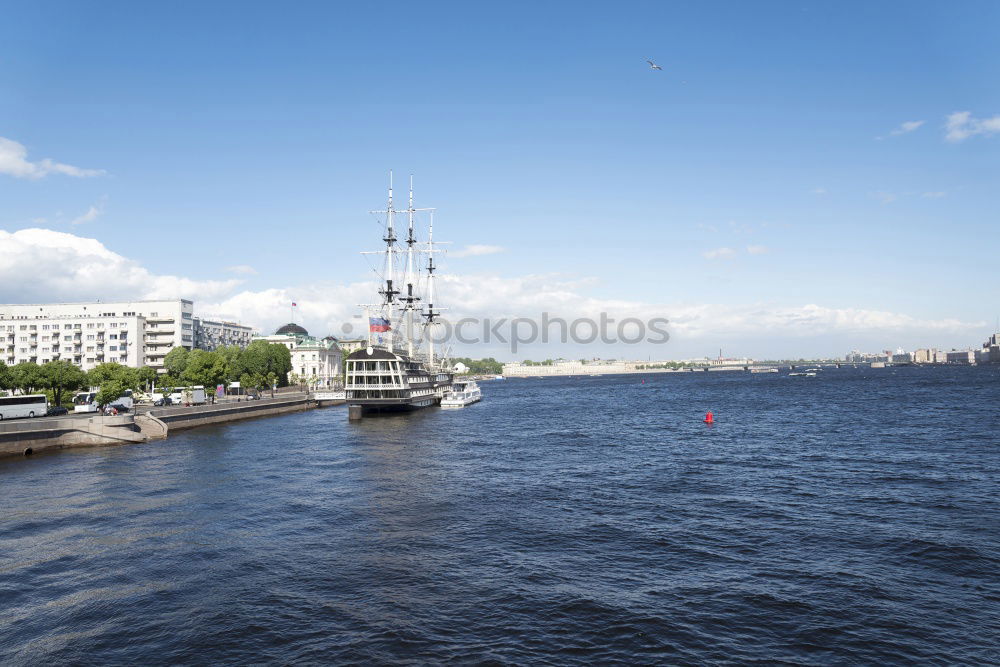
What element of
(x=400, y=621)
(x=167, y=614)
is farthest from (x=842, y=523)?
(x=167, y=614)

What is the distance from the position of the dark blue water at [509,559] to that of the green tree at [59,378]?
52.4m

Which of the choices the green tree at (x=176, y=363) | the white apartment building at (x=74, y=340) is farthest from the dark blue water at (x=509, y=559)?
the white apartment building at (x=74, y=340)

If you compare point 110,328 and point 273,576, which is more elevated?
point 110,328

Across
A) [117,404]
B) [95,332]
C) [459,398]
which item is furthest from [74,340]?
[459,398]

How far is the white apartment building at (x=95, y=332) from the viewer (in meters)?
147

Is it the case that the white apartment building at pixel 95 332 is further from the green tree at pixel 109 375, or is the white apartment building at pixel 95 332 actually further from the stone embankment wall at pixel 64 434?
the stone embankment wall at pixel 64 434

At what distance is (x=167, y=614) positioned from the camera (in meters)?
21.5

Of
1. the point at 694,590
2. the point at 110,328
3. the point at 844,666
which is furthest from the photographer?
the point at 110,328

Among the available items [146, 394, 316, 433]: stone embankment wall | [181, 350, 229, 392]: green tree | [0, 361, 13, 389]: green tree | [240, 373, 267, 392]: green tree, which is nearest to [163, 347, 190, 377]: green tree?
[181, 350, 229, 392]: green tree

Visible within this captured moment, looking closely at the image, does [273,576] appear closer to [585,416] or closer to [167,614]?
[167,614]

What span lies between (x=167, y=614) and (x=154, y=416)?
6308 cm

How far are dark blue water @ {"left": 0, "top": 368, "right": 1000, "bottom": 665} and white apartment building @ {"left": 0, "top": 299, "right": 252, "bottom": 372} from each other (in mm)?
106832

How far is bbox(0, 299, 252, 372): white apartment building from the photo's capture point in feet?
483

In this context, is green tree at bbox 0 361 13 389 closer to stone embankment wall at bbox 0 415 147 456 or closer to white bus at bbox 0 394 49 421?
white bus at bbox 0 394 49 421
